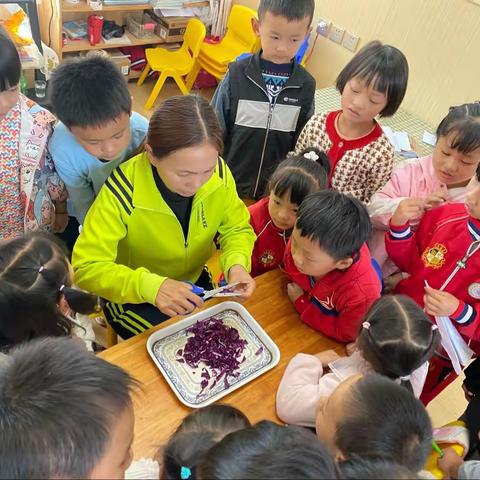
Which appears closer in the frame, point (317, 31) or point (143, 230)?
point (143, 230)

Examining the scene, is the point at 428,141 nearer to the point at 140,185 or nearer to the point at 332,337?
the point at 332,337

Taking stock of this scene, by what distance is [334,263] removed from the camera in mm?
1489

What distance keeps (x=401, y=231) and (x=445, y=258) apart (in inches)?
6.8

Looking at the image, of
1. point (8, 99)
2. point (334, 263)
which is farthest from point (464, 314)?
point (8, 99)

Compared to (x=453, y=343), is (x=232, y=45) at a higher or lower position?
lower

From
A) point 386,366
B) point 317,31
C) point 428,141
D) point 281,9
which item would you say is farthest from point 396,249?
point 317,31

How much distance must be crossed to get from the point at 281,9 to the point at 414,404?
5.30 feet

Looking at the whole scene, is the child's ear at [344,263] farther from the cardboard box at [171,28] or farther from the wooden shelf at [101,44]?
the cardboard box at [171,28]

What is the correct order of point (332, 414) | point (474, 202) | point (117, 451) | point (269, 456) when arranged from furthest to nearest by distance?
point (474, 202), point (332, 414), point (117, 451), point (269, 456)

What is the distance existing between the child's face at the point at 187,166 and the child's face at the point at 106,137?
0.46 ft

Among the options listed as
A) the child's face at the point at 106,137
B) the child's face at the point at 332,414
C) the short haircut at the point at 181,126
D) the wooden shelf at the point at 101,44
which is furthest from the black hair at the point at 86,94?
the wooden shelf at the point at 101,44

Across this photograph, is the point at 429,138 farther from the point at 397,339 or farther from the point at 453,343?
the point at 397,339

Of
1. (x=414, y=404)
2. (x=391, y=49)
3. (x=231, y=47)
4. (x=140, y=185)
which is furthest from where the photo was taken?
(x=231, y=47)

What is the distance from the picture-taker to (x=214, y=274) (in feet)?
7.30
